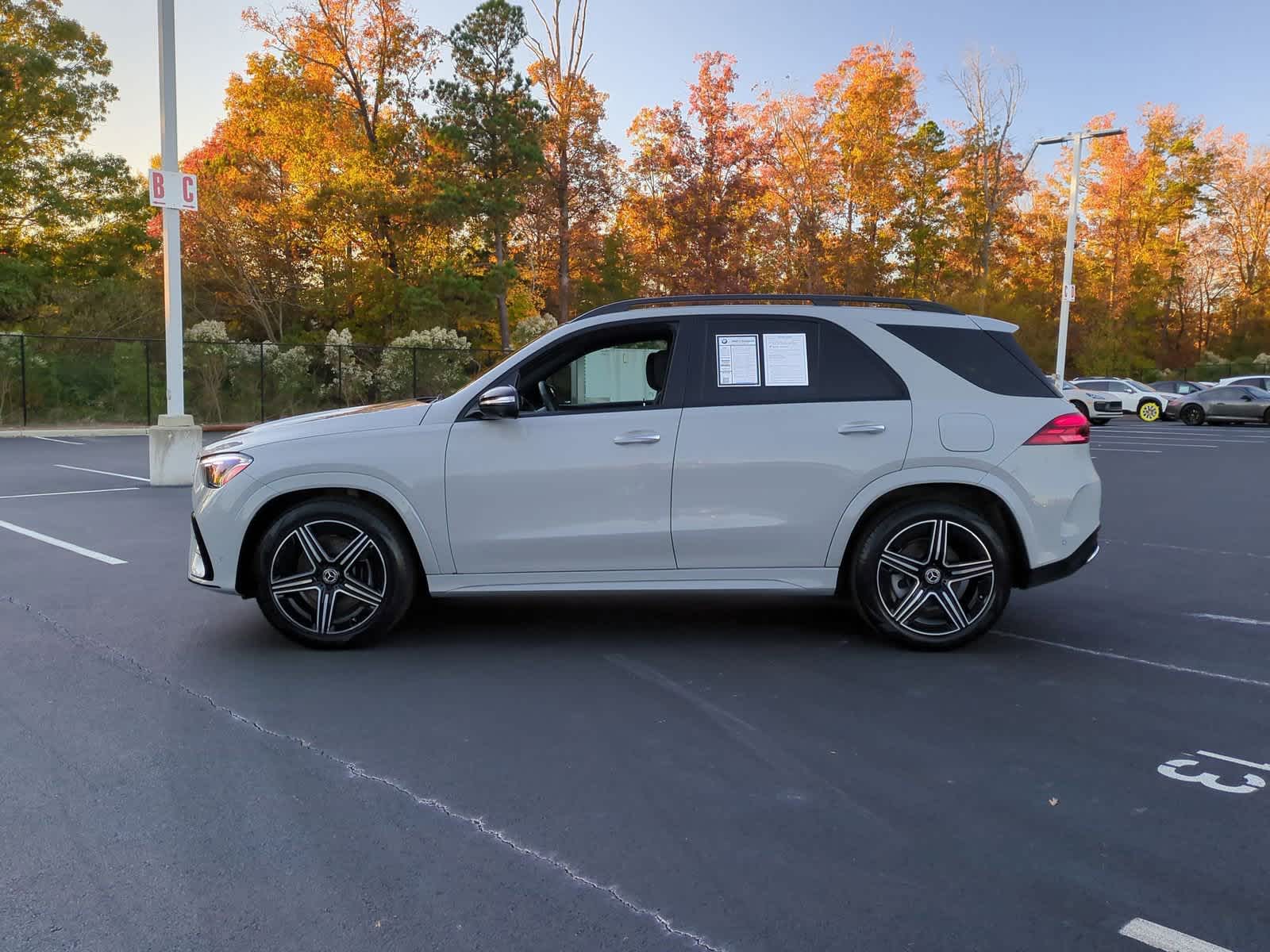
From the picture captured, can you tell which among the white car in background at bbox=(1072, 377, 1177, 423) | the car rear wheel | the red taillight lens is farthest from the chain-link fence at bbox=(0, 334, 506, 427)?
the car rear wheel

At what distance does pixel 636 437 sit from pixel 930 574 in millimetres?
1793

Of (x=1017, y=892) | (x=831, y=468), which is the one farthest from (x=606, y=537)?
(x=1017, y=892)

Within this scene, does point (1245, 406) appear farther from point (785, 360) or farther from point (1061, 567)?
point (785, 360)

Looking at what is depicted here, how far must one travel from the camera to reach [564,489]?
538cm

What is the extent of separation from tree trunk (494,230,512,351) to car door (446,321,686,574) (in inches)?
1163

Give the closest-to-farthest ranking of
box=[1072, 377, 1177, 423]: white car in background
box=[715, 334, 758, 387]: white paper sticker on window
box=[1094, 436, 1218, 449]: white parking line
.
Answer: box=[715, 334, 758, 387]: white paper sticker on window
box=[1094, 436, 1218, 449]: white parking line
box=[1072, 377, 1177, 423]: white car in background

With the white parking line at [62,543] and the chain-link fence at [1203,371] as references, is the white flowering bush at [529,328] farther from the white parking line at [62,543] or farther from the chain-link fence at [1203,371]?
the chain-link fence at [1203,371]

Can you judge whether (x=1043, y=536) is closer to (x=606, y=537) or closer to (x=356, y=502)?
(x=606, y=537)

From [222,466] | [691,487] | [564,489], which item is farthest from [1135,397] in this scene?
[222,466]

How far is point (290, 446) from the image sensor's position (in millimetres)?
5398

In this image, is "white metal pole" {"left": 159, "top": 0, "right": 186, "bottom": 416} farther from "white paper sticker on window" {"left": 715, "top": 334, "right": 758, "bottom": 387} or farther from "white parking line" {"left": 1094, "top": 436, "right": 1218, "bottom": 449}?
"white parking line" {"left": 1094, "top": 436, "right": 1218, "bottom": 449}

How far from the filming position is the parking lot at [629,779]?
2811mm

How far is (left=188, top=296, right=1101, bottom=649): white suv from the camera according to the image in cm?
538

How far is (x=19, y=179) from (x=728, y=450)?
3202 centimetres
